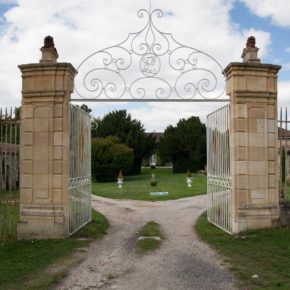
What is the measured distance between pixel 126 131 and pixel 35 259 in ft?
112

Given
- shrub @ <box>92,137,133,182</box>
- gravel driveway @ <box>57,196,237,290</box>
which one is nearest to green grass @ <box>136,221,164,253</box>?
gravel driveway @ <box>57,196,237,290</box>

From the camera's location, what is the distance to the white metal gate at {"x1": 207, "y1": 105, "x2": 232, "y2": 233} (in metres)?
9.18

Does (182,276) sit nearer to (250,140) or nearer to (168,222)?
(250,140)

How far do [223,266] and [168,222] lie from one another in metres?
5.02

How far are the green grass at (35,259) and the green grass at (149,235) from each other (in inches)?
38.9

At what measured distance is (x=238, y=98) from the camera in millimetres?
8828

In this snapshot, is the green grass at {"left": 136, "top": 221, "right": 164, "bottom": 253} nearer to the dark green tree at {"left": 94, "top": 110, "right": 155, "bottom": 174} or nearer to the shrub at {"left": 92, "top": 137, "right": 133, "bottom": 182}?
the shrub at {"left": 92, "top": 137, "right": 133, "bottom": 182}

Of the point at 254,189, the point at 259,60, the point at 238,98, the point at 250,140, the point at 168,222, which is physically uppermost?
the point at 259,60

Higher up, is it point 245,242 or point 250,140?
point 250,140

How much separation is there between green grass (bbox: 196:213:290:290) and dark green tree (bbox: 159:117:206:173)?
35219 mm

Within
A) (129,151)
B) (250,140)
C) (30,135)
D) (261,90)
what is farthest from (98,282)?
(129,151)

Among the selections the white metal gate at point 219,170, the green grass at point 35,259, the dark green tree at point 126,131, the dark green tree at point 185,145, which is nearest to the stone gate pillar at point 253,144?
the white metal gate at point 219,170

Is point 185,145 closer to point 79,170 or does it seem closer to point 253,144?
point 79,170

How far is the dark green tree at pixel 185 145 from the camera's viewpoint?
147ft
